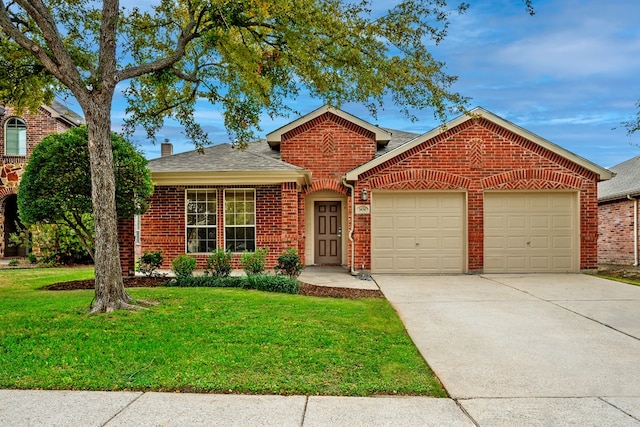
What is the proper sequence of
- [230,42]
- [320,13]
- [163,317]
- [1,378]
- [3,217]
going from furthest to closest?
[3,217] → [230,42] → [320,13] → [163,317] → [1,378]

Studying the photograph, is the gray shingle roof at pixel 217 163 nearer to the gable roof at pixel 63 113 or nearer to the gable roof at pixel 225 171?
the gable roof at pixel 225 171

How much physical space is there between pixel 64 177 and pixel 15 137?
1181cm

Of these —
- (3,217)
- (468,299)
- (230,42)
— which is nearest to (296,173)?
(230,42)

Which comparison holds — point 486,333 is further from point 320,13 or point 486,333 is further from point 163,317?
point 320,13

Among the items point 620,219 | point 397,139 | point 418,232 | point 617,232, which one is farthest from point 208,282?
point 617,232

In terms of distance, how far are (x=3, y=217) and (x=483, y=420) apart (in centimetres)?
2202

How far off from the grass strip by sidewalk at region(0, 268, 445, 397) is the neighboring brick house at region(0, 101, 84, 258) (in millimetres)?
13982

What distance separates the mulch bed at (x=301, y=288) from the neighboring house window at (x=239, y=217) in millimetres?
2710

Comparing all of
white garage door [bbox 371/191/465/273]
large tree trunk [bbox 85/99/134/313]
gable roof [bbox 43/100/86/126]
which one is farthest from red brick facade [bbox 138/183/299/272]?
gable roof [bbox 43/100/86/126]

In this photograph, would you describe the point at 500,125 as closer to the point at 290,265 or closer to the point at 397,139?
the point at 397,139

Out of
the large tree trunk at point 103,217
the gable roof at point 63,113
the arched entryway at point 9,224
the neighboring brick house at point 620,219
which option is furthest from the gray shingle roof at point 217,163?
the neighboring brick house at point 620,219

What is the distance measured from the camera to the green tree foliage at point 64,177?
1090 centimetres

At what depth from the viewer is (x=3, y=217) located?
20047 mm

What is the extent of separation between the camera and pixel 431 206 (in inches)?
534
